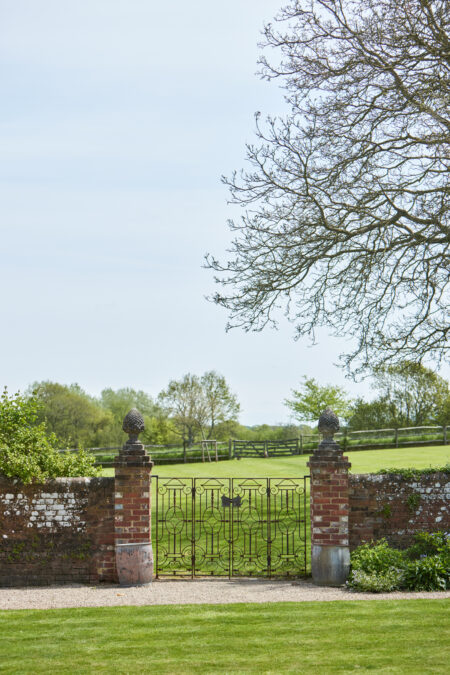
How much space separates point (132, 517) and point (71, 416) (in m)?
38.8

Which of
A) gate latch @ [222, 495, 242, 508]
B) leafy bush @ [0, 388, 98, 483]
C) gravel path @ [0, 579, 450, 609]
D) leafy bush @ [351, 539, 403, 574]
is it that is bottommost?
gravel path @ [0, 579, 450, 609]

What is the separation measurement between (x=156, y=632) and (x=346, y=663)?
223 centimetres

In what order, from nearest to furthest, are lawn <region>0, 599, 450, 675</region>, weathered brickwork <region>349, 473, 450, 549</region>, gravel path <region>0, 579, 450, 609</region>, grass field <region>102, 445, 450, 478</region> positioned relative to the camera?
lawn <region>0, 599, 450, 675</region>
gravel path <region>0, 579, 450, 609</region>
weathered brickwork <region>349, 473, 450, 549</region>
grass field <region>102, 445, 450, 478</region>

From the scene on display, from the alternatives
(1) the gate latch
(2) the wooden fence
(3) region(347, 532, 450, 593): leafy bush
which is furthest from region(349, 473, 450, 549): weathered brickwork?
(2) the wooden fence

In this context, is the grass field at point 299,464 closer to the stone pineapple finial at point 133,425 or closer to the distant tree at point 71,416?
the stone pineapple finial at point 133,425

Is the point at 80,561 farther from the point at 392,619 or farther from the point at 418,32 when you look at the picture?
the point at 418,32

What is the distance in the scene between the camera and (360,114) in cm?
1508

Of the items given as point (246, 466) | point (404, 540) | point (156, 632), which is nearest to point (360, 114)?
point (404, 540)

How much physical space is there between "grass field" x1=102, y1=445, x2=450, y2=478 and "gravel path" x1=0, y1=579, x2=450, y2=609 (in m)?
12.8

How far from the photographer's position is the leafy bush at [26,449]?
36.2ft

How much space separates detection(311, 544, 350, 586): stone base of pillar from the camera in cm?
1089

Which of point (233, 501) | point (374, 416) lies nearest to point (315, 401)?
point (374, 416)

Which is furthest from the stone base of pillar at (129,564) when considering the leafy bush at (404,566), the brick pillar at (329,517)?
the leafy bush at (404,566)

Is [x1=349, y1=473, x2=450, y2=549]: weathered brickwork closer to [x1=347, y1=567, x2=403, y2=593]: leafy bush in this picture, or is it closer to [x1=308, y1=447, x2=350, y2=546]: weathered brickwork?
[x1=308, y1=447, x2=350, y2=546]: weathered brickwork
